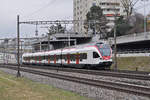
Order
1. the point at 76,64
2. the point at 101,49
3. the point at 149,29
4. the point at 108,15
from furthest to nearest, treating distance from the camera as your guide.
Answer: the point at 108,15, the point at 149,29, the point at 76,64, the point at 101,49

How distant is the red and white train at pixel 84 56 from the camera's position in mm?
28016

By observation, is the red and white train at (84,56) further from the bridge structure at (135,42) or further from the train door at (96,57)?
the bridge structure at (135,42)

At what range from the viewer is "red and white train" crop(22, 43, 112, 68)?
28.0m

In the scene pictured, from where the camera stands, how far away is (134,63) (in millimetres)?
35812

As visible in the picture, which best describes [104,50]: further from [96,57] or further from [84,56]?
[84,56]

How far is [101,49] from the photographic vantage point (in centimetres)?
2825

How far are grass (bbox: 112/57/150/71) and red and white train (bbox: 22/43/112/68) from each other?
614 cm

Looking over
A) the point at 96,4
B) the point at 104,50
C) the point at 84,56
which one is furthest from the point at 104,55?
the point at 96,4

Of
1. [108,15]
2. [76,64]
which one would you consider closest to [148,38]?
[76,64]

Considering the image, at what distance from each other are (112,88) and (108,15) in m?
85.4

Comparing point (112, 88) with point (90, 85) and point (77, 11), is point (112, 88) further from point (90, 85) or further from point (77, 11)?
point (77, 11)

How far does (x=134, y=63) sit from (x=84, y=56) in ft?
31.6

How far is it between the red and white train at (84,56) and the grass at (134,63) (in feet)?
20.1

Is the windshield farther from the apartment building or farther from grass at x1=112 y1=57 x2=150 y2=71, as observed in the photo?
the apartment building
